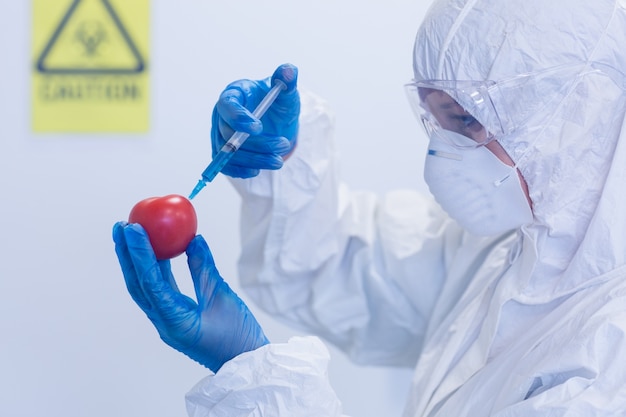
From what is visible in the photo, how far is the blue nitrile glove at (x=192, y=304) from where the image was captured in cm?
95

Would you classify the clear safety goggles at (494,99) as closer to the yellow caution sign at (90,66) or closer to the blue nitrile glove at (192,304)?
the blue nitrile glove at (192,304)

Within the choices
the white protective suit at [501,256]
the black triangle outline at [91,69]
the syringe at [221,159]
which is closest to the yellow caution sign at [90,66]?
the black triangle outline at [91,69]

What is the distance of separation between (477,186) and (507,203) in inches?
2.0

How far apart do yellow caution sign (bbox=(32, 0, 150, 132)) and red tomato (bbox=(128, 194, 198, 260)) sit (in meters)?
0.69

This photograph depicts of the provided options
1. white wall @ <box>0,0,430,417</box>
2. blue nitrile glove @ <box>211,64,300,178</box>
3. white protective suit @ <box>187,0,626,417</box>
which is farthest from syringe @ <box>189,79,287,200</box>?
white wall @ <box>0,0,430,417</box>

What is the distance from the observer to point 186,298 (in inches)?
39.7

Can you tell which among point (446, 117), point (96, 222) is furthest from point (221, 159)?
point (96, 222)

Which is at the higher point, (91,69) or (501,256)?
(91,69)

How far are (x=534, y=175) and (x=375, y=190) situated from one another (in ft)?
1.90

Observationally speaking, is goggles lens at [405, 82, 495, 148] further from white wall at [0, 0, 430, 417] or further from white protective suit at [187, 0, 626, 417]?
white wall at [0, 0, 430, 417]

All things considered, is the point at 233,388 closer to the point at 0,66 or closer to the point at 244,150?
the point at 244,150

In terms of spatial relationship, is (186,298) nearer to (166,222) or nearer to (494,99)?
(166,222)

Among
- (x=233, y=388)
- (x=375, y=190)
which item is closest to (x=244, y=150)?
(x=233, y=388)

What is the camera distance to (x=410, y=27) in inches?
63.5
